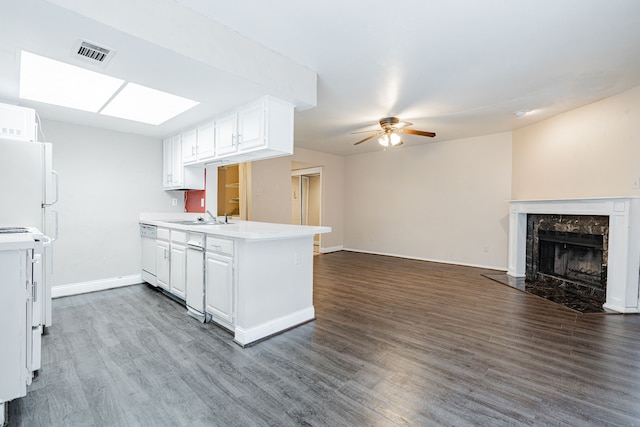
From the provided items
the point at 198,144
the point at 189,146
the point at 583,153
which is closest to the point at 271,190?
the point at 189,146

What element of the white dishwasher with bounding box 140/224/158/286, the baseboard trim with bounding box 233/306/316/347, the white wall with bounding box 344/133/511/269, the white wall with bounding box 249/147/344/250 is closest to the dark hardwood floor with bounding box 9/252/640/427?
the baseboard trim with bounding box 233/306/316/347

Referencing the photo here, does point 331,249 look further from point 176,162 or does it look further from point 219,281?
point 219,281

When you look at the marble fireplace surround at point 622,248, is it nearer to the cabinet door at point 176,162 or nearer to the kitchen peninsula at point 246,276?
the kitchen peninsula at point 246,276

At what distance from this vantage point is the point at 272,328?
8.61ft

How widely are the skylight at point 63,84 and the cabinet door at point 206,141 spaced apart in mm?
954

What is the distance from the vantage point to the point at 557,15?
2051 millimetres

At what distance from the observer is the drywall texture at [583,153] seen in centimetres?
344

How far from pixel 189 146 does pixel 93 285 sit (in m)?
2.22

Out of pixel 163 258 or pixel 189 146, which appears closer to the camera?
pixel 163 258

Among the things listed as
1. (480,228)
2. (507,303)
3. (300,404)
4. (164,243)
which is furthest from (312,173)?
(300,404)

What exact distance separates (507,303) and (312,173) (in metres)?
5.13

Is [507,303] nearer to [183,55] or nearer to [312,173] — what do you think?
[183,55]

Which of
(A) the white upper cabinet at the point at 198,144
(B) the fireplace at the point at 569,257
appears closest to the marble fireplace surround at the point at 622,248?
(B) the fireplace at the point at 569,257

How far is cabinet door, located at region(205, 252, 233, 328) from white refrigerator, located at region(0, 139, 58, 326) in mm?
1277
